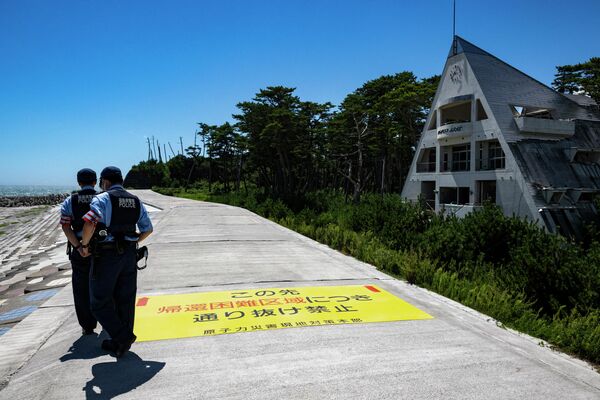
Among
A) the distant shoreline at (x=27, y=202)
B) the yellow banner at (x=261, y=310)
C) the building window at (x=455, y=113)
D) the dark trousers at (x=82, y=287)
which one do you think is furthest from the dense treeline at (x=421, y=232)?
the distant shoreline at (x=27, y=202)

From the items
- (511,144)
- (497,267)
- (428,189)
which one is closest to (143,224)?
Result: (497,267)

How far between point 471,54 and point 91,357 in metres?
26.6

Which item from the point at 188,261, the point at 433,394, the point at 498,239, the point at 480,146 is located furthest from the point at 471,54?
the point at 433,394

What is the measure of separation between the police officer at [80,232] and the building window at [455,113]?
26412 millimetres

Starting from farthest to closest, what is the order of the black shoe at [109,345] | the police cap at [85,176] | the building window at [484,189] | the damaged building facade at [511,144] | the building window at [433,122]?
1. the building window at [433,122]
2. the building window at [484,189]
3. the damaged building facade at [511,144]
4. the police cap at [85,176]
5. the black shoe at [109,345]

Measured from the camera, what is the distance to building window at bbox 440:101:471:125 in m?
27.9

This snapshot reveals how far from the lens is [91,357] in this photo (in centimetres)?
425

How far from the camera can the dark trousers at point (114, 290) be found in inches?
163

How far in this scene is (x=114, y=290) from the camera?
4316 mm

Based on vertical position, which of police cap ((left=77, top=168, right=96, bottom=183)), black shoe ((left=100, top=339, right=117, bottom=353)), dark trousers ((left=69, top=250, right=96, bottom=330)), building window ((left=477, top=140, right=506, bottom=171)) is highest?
building window ((left=477, top=140, right=506, bottom=171))

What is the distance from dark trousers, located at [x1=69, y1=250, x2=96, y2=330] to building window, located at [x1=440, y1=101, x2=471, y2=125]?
2672cm

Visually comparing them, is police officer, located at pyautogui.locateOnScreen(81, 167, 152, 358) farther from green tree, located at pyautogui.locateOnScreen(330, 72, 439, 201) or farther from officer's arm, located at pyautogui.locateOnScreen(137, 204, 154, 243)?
green tree, located at pyautogui.locateOnScreen(330, 72, 439, 201)

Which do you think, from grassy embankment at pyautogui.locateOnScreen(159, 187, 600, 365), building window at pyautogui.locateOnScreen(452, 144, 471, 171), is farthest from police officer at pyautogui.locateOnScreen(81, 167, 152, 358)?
building window at pyautogui.locateOnScreen(452, 144, 471, 171)

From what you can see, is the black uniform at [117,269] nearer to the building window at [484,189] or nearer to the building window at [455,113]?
the building window at [484,189]
